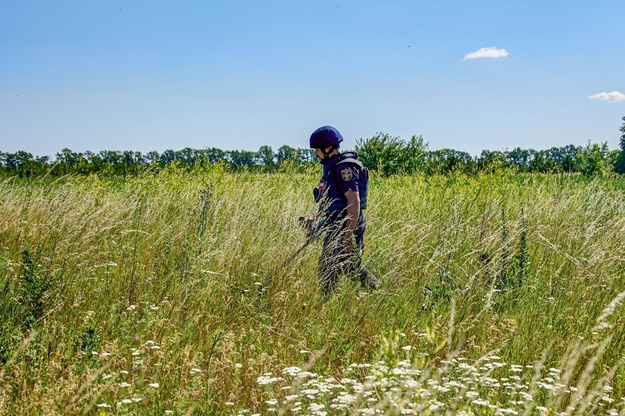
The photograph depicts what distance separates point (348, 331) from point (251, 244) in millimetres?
1744

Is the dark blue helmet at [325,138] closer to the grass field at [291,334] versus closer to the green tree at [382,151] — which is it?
the grass field at [291,334]

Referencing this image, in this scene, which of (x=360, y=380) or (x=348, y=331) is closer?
(x=360, y=380)

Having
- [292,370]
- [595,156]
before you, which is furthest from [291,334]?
[595,156]

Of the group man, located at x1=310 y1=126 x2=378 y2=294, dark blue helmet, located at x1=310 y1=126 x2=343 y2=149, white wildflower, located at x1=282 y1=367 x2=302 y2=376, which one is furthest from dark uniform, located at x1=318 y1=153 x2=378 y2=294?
white wildflower, located at x1=282 y1=367 x2=302 y2=376

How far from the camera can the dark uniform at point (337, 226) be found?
485cm

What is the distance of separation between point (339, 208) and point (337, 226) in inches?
10.3

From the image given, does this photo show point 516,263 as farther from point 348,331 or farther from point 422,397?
point 422,397

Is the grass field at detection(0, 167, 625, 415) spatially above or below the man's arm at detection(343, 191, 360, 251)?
below

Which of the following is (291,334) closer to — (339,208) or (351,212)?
(351,212)

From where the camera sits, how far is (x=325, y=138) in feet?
16.4

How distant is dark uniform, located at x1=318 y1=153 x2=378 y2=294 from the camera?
15.9 feet

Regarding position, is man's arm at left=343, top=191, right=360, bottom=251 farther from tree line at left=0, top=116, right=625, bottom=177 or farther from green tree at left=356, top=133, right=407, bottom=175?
green tree at left=356, top=133, right=407, bottom=175

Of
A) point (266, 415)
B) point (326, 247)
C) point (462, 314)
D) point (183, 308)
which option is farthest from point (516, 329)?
point (183, 308)

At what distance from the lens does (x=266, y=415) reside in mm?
2982
